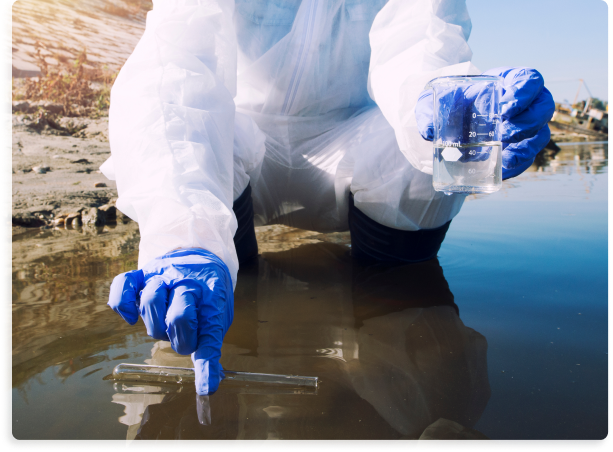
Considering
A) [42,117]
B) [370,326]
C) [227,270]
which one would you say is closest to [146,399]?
[227,270]

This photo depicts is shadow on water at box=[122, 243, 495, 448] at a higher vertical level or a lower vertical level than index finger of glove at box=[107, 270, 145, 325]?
lower

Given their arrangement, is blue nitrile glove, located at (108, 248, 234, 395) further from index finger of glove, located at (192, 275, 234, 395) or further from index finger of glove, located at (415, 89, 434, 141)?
index finger of glove, located at (415, 89, 434, 141)

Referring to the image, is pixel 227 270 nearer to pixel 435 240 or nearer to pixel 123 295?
pixel 123 295

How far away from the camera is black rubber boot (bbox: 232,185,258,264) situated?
137 centimetres

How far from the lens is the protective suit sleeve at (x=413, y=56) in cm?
102

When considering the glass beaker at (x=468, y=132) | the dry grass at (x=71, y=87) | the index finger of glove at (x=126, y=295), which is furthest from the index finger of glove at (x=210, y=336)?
the dry grass at (x=71, y=87)

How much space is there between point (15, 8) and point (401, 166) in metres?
5.19

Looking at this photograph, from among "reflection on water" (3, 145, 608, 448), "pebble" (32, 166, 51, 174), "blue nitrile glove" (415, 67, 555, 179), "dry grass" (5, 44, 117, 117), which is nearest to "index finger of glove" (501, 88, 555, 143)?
"blue nitrile glove" (415, 67, 555, 179)

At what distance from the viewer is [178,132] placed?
3.05ft

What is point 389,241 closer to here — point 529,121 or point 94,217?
point 529,121

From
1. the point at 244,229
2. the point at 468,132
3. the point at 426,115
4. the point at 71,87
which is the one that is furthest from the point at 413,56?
the point at 71,87

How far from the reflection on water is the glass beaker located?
340mm

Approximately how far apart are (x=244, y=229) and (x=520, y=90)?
88 centimetres

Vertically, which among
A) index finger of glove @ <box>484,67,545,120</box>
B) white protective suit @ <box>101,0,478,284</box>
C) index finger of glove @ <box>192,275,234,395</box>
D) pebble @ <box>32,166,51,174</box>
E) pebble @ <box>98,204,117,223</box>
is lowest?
pebble @ <box>32,166,51,174</box>
